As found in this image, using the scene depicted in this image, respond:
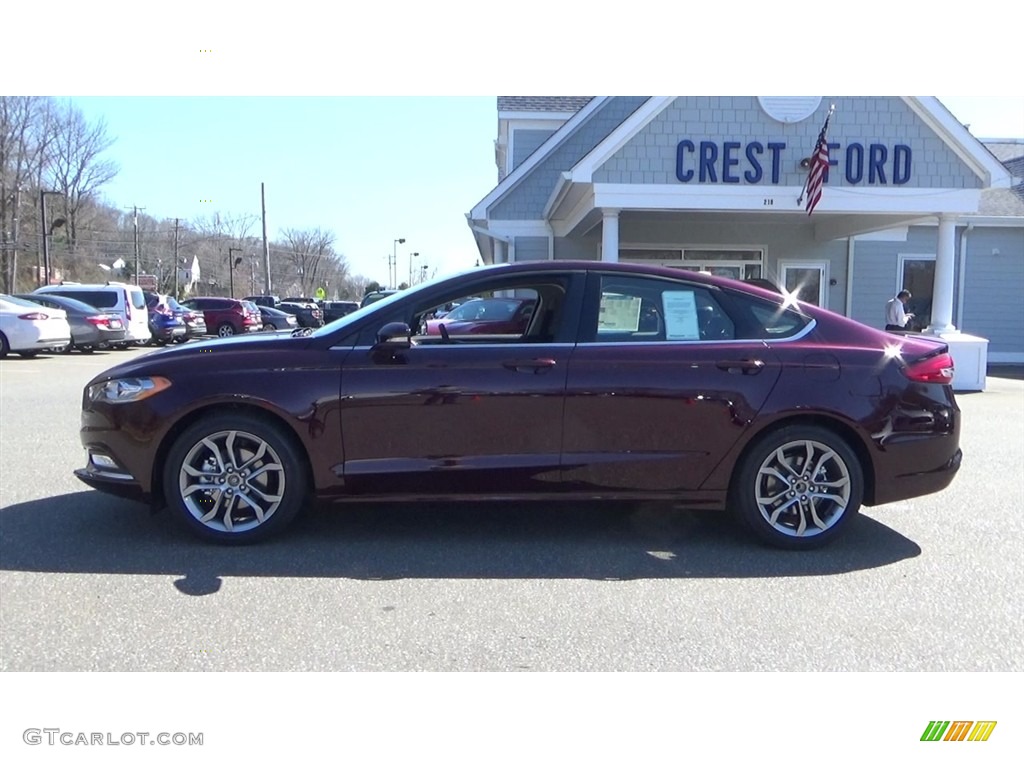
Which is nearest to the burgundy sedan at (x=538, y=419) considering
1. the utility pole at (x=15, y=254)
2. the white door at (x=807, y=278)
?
the white door at (x=807, y=278)

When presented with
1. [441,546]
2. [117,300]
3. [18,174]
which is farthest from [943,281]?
[18,174]

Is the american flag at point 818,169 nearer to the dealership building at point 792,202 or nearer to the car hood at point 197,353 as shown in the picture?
the dealership building at point 792,202

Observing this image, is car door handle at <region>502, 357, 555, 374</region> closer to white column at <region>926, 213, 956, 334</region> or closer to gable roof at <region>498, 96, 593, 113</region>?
white column at <region>926, 213, 956, 334</region>

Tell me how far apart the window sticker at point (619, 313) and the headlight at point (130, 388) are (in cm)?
236

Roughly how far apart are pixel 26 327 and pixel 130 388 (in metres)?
14.2

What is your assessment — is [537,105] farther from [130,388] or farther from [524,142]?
[130,388]

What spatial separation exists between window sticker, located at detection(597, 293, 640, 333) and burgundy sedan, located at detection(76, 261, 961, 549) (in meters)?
0.01

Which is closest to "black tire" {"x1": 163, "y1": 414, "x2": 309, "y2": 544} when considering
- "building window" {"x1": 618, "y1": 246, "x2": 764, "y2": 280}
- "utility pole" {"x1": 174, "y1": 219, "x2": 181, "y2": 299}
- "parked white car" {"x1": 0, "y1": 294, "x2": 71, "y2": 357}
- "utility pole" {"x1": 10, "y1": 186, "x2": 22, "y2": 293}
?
"building window" {"x1": 618, "y1": 246, "x2": 764, "y2": 280}

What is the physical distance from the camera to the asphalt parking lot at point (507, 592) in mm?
3320

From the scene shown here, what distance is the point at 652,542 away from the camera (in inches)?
184

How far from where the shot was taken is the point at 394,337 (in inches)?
171

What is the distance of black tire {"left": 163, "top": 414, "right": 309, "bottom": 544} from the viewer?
442 centimetres
